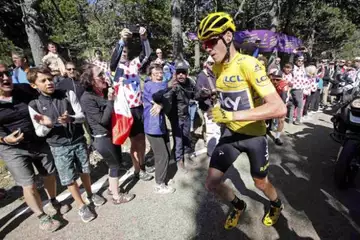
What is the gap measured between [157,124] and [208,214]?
141 cm

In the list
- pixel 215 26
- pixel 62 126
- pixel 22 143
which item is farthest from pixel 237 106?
pixel 22 143

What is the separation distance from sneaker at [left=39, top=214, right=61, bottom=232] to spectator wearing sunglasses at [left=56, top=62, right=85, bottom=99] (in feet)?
6.49

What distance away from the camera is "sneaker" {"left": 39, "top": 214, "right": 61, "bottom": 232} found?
2.73 m

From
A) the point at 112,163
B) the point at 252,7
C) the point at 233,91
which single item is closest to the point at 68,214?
the point at 112,163

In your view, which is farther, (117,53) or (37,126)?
(117,53)

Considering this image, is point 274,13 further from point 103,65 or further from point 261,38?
point 103,65

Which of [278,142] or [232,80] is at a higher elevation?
[232,80]

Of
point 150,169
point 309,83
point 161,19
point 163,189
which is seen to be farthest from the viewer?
point 161,19

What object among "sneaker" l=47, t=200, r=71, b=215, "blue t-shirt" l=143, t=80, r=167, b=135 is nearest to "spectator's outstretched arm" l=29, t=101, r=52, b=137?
"sneaker" l=47, t=200, r=71, b=215

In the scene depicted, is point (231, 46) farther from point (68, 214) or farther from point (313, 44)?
point (313, 44)

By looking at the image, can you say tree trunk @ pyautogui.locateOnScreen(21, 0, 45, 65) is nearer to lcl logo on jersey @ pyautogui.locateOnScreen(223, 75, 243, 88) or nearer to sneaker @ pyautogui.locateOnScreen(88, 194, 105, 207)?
sneaker @ pyautogui.locateOnScreen(88, 194, 105, 207)

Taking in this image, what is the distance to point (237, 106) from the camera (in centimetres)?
224

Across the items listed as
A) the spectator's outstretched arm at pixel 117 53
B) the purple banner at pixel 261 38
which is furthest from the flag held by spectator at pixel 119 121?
the purple banner at pixel 261 38

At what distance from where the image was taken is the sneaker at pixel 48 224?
2.73m
